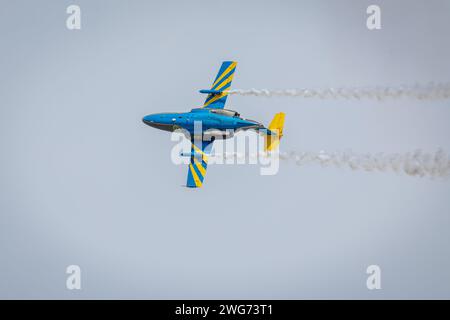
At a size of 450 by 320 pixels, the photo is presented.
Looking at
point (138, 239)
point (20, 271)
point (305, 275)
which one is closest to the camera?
point (138, 239)

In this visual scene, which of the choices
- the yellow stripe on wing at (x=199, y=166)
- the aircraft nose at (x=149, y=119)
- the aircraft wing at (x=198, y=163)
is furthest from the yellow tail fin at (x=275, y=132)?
the aircraft nose at (x=149, y=119)

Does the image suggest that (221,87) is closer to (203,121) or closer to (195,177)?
(203,121)

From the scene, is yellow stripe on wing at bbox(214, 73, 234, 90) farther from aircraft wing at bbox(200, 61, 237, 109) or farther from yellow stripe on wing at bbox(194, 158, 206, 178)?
yellow stripe on wing at bbox(194, 158, 206, 178)

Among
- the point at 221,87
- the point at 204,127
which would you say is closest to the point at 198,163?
the point at 204,127

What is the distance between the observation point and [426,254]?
271 ft

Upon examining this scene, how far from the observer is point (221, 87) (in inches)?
2213

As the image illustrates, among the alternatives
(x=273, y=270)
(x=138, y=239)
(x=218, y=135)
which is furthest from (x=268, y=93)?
(x=273, y=270)

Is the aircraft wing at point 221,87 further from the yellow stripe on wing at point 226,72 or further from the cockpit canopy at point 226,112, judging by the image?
the cockpit canopy at point 226,112

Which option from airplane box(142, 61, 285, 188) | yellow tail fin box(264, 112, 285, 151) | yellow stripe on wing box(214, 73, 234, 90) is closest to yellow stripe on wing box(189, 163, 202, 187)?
airplane box(142, 61, 285, 188)

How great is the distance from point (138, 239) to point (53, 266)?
10.8m

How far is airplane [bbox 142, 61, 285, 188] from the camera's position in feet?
172

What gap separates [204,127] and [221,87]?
14.4 ft

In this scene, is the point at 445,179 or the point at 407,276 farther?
the point at 407,276
